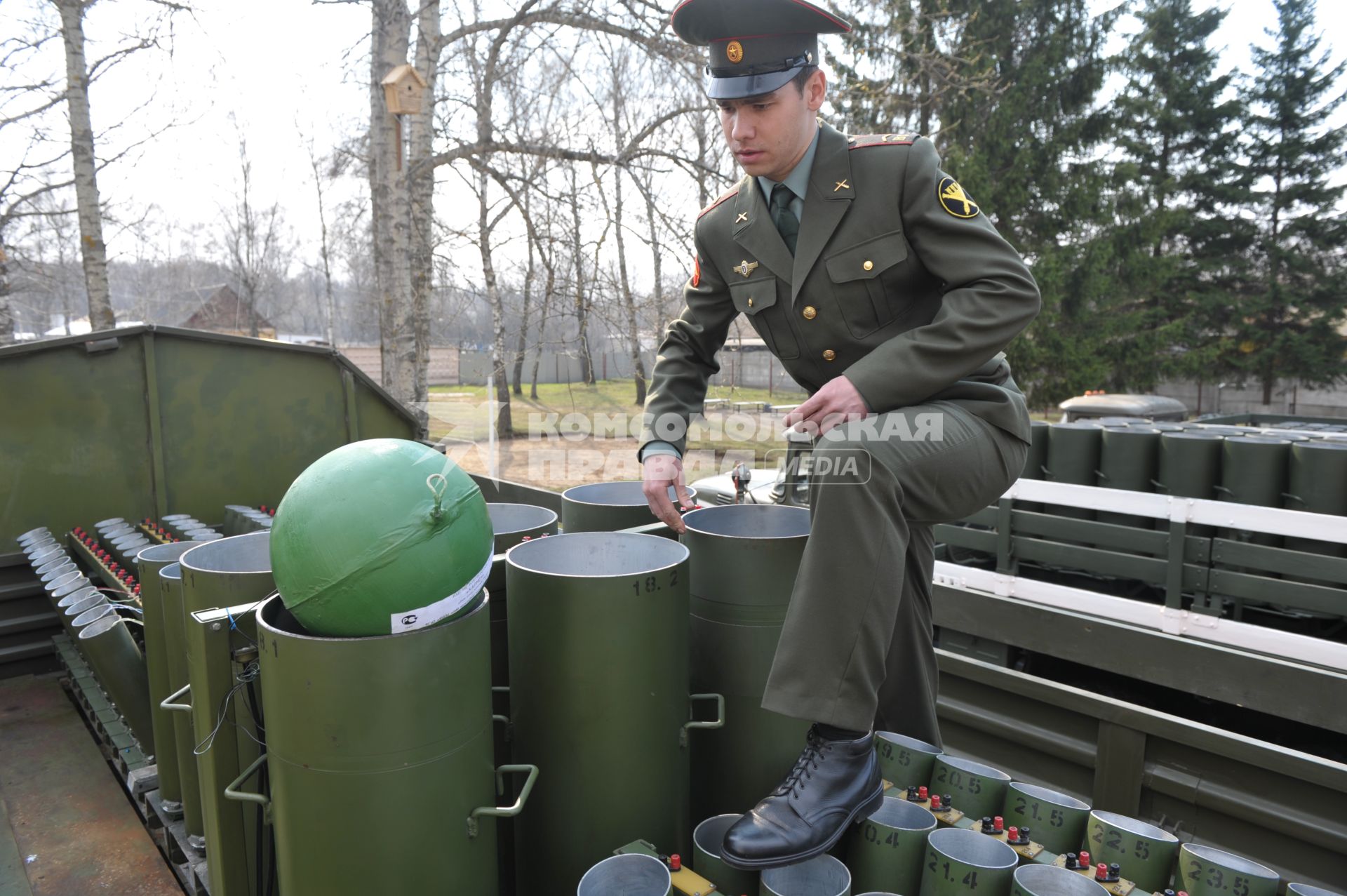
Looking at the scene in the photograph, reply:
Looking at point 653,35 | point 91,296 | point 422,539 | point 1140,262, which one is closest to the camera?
point 422,539

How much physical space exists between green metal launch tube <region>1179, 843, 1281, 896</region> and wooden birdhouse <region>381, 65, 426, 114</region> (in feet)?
28.5

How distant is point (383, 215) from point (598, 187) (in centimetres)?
285

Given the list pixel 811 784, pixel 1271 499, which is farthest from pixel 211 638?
pixel 1271 499

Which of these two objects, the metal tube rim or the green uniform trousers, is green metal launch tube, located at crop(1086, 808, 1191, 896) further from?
the metal tube rim

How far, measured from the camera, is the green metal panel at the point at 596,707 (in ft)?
7.05

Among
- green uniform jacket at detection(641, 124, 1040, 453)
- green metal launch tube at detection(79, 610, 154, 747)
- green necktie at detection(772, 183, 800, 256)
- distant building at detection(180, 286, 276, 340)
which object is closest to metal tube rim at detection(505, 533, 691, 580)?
green uniform jacket at detection(641, 124, 1040, 453)

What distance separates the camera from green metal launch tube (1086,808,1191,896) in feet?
6.46

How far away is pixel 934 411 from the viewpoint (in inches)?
79.0

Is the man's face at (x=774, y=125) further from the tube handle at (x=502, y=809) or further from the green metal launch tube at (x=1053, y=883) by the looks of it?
the green metal launch tube at (x=1053, y=883)

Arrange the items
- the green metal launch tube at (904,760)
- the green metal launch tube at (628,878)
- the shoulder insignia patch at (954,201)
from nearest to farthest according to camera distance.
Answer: the green metal launch tube at (628,878)
the shoulder insignia patch at (954,201)
the green metal launch tube at (904,760)

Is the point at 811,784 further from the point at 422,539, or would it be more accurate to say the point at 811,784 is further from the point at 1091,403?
the point at 1091,403

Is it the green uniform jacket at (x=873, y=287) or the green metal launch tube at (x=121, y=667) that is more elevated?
the green uniform jacket at (x=873, y=287)

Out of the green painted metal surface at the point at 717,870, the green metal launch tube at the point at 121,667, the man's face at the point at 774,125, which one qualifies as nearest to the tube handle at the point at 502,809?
the green painted metal surface at the point at 717,870

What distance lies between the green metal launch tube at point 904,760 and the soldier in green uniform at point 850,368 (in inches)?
7.3
